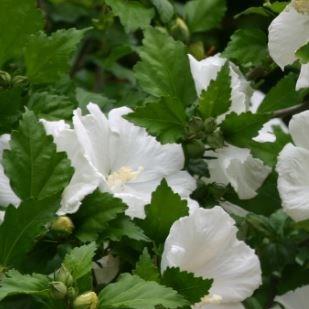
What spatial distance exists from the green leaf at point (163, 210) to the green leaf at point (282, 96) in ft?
0.74

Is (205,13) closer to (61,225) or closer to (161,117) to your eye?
(161,117)

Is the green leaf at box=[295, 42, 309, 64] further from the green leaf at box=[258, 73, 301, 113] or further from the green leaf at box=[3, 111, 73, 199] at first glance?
the green leaf at box=[3, 111, 73, 199]

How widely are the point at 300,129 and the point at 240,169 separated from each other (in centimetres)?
Answer: 11

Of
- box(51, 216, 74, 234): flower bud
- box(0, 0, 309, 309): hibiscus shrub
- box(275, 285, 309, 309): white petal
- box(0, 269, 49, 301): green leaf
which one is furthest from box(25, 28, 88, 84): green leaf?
box(275, 285, 309, 309): white petal

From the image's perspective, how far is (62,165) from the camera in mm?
912

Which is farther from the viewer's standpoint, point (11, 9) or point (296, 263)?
point (296, 263)

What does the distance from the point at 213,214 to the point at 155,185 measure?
0.13 metres

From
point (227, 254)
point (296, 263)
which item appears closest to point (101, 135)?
point (227, 254)

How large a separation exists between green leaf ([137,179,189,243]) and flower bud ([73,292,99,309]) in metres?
0.15

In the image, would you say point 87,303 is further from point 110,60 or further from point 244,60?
point 110,60

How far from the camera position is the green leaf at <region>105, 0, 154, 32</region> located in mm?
1146

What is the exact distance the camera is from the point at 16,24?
1.03m

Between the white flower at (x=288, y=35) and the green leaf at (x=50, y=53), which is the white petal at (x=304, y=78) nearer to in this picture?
the white flower at (x=288, y=35)

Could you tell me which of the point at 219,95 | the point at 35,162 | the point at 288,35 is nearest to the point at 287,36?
the point at 288,35
